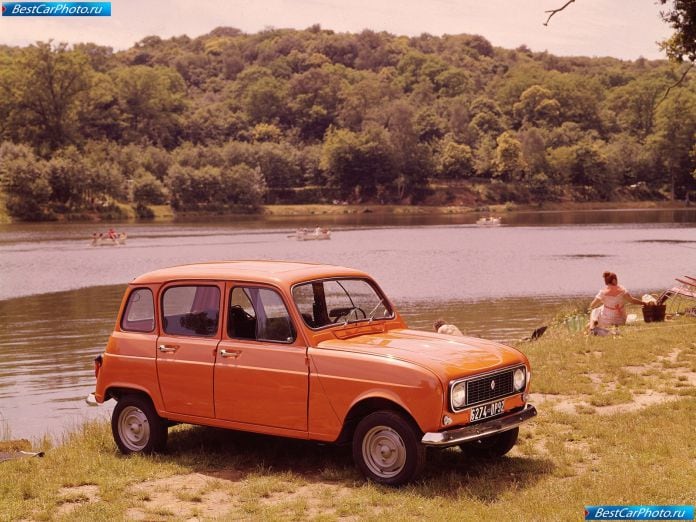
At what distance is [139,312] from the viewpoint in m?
11.0

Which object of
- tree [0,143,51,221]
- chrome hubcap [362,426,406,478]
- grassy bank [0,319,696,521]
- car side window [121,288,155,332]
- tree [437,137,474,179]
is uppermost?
tree [437,137,474,179]

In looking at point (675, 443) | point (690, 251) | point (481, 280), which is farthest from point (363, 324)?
point (690, 251)

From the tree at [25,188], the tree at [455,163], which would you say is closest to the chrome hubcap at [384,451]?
the tree at [25,188]

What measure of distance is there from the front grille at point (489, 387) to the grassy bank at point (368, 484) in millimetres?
838

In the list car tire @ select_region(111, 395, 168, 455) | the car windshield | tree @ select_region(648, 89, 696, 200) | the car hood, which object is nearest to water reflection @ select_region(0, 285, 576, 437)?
car tire @ select_region(111, 395, 168, 455)

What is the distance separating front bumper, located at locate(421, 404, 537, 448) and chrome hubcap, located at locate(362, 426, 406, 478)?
17.0 inches

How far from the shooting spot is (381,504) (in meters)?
8.45

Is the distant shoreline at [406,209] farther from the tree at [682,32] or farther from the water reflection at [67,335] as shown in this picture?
the tree at [682,32]

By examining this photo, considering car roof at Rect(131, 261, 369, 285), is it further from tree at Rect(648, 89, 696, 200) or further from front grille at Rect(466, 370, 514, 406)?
tree at Rect(648, 89, 696, 200)

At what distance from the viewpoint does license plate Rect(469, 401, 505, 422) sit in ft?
29.6

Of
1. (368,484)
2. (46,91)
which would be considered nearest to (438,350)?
(368,484)

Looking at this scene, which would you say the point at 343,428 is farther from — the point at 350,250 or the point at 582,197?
the point at 582,197

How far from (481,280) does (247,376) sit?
3815cm

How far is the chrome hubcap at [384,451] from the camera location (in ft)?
29.1
